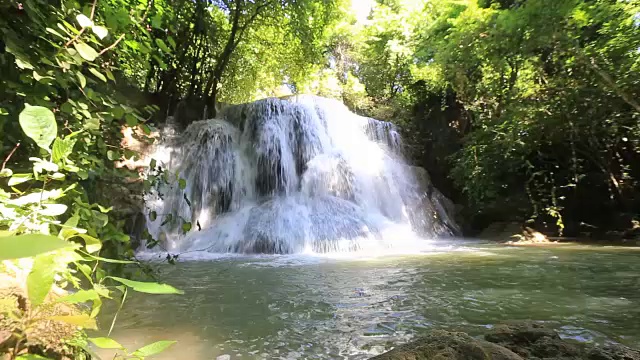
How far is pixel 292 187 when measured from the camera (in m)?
10.3

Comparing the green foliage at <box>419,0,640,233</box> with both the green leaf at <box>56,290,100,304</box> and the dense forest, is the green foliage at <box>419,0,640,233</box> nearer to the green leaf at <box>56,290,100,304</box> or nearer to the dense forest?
the dense forest

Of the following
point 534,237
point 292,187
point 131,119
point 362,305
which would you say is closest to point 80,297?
point 131,119

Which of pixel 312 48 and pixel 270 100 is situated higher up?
pixel 312 48

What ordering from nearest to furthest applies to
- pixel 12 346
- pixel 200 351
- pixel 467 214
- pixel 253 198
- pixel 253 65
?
pixel 12 346, pixel 200 351, pixel 253 198, pixel 467 214, pixel 253 65

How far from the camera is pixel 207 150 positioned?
1028cm

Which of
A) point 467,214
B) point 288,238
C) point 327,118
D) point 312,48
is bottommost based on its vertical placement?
point 288,238

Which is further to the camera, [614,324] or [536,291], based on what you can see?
[536,291]

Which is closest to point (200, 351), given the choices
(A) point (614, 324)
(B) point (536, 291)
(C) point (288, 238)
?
(A) point (614, 324)

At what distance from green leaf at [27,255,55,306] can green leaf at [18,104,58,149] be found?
1.10ft

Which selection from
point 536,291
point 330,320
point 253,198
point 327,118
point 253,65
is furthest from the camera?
point 253,65

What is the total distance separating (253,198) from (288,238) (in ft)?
8.54

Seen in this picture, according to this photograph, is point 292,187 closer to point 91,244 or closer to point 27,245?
point 91,244

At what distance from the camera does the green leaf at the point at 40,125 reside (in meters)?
0.95

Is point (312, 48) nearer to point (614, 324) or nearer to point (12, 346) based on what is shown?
point (614, 324)
